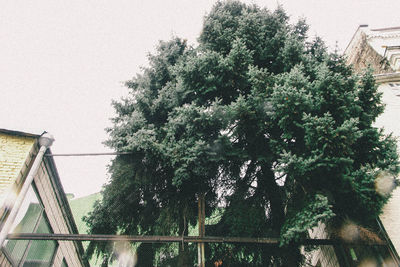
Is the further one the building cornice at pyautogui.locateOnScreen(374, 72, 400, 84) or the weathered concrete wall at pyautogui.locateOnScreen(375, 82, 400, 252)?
the building cornice at pyautogui.locateOnScreen(374, 72, 400, 84)

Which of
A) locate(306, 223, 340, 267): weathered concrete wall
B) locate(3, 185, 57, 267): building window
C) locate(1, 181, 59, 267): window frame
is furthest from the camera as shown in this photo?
locate(306, 223, 340, 267): weathered concrete wall

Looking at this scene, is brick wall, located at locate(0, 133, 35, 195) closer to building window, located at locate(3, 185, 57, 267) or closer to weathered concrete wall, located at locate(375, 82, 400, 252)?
building window, located at locate(3, 185, 57, 267)

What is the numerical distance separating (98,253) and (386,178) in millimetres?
6839

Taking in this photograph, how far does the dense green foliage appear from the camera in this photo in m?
4.59

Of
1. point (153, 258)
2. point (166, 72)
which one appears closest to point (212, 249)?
point (153, 258)

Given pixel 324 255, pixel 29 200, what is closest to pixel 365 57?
pixel 324 255

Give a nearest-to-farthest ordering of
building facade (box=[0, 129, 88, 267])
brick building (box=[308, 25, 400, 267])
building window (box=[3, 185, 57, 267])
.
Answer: building facade (box=[0, 129, 88, 267]) → building window (box=[3, 185, 57, 267]) → brick building (box=[308, 25, 400, 267])

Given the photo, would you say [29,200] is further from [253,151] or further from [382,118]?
[382,118]

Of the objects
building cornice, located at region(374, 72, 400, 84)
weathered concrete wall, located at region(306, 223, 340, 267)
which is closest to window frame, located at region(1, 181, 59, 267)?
weathered concrete wall, located at region(306, 223, 340, 267)

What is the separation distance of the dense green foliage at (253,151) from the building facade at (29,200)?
1480 mm

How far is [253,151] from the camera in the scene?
614 centimetres

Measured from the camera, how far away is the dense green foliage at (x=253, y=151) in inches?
181

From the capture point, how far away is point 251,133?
598cm

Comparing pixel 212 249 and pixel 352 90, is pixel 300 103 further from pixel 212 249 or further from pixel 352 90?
pixel 212 249
